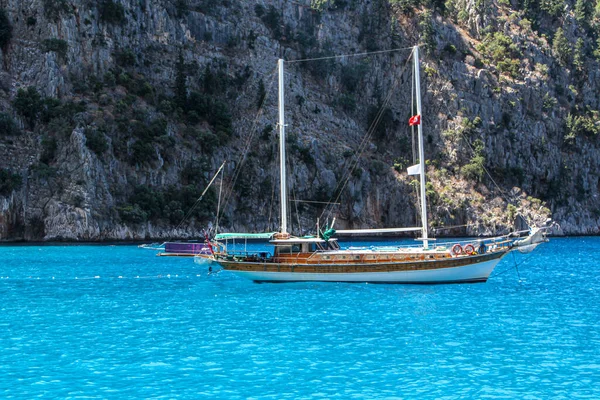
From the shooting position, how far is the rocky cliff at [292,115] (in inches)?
3752

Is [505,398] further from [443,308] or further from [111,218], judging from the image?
[111,218]

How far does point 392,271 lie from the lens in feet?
138

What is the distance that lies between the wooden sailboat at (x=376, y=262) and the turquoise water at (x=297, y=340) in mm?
867

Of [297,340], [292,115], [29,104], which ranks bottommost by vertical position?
[297,340]

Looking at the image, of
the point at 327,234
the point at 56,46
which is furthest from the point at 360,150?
the point at 327,234

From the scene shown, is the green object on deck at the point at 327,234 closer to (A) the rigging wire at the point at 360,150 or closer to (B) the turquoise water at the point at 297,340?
(B) the turquoise water at the point at 297,340

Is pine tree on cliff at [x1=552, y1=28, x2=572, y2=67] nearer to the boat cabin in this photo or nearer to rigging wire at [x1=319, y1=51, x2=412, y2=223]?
rigging wire at [x1=319, y1=51, x2=412, y2=223]

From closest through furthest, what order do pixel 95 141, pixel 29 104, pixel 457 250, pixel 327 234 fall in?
pixel 457 250, pixel 327 234, pixel 95 141, pixel 29 104

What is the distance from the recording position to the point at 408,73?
13388cm

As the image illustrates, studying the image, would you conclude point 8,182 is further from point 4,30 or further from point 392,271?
point 392,271

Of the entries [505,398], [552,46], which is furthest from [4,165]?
[552,46]

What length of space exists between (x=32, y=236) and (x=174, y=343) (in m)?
72.5

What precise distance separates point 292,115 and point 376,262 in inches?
3202

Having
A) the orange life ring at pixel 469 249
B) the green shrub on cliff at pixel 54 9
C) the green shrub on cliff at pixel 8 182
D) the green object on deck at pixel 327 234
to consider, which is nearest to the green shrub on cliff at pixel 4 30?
the green shrub on cliff at pixel 54 9
